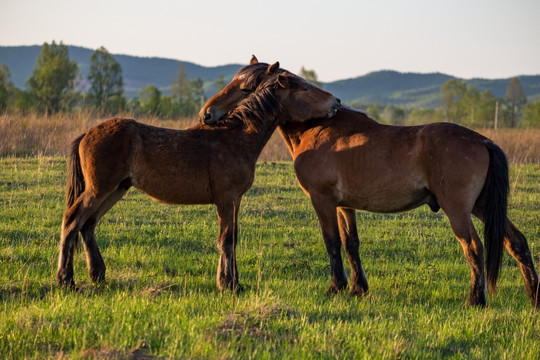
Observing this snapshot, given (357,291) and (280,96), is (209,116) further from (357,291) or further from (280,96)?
(357,291)

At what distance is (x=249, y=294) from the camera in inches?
240

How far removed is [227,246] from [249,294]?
56cm

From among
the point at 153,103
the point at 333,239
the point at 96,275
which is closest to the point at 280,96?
the point at 333,239

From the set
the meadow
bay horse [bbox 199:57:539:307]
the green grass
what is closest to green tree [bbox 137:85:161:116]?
the green grass

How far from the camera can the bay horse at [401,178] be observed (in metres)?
5.82

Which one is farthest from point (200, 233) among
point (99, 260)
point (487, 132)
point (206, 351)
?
point (487, 132)

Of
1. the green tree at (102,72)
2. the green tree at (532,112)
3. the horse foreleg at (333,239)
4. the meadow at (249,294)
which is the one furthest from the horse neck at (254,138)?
the green tree at (532,112)

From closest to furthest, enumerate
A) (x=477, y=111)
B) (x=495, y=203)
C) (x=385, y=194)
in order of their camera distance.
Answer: (x=495, y=203), (x=385, y=194), (x=477, y=111)

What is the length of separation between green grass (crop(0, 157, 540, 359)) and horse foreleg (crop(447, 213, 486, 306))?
0.90 ft

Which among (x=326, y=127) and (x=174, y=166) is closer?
(x=174, y=166)

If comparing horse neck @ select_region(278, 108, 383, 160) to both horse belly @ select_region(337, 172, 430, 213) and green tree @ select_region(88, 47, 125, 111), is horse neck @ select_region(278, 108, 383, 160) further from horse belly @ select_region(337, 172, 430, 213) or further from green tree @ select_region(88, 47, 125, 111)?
green tree @ select_region(88, 47, 125, 111)

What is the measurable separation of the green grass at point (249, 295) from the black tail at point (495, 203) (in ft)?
2.03

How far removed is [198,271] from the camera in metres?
7.24

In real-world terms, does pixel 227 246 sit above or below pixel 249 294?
above
